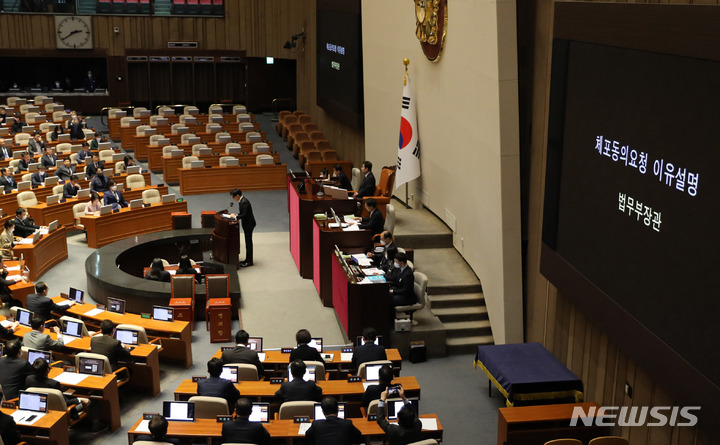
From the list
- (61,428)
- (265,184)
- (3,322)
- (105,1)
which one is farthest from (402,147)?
(105,1)

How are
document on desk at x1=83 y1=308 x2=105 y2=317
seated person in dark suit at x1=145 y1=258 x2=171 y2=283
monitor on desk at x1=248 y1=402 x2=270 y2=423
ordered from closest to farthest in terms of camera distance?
1. monitor on desk at x1=248 y1=402 x2=270 y2=423
2. document on desk at x1=83 y1=308 x2=105 y2=317
3. seated person in dark suit at x1=145 y1=258 x2=171 y2=283

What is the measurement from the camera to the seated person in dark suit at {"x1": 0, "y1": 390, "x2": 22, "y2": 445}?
786cm

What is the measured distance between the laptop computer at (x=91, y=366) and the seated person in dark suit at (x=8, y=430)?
5.42 ft

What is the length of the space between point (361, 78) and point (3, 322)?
1105 cm

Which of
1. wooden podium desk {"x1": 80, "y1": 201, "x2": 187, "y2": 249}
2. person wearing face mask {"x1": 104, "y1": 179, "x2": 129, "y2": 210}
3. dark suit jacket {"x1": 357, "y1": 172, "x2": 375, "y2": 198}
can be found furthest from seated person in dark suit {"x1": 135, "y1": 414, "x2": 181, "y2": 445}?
person wearing face mask {"x1": 104, "y1": 179, "x2": 129, "y2": 210}

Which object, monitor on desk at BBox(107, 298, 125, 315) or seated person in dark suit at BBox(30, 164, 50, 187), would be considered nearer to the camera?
monitor on desk at BBox(107, 298, 125, 315)

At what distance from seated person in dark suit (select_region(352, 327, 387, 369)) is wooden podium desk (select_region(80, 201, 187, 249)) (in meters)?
8.34

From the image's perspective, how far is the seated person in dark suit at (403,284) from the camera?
37.9 ft

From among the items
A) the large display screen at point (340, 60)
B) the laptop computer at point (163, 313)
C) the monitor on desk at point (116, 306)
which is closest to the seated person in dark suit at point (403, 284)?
the laptop computer at point (163, 313)

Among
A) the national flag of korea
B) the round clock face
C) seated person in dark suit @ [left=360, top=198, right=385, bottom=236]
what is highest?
the round clock face

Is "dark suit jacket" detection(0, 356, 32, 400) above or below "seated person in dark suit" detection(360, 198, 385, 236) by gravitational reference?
below

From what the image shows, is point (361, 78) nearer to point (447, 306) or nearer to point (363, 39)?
point (363, 39)

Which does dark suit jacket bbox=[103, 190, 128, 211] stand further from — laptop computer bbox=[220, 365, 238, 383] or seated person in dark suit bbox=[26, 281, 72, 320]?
laptop computer bbox=[220, 365, 238, 383]

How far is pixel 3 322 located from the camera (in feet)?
36.2
